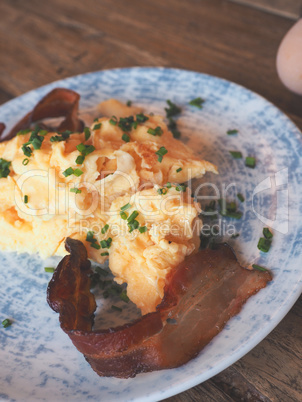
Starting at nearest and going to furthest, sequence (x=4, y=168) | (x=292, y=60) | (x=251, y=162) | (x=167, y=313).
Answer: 1. (x=167, y=313)
2. (x=4, y=168)
3. (x=251, y=162)
4. (x=292, y=60)

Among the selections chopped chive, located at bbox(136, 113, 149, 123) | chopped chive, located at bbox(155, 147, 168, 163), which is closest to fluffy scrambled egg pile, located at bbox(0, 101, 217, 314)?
chopped chive, located at bbox(155, 147, 168, 163)

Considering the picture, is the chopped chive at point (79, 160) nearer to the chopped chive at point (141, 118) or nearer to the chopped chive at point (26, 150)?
the chopped chive at point (26, 150)

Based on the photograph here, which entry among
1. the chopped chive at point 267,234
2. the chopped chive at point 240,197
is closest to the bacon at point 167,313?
the chopped chive at point 267,234

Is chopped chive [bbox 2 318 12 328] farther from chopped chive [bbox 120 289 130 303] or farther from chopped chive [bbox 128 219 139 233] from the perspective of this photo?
chopped chive [bbox 128 219 139 233]

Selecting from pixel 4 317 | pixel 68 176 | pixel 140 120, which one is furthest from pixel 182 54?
pixel 4 317

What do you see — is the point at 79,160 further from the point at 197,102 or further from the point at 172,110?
the point at 197,102

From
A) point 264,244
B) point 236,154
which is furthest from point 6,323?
point 236,154

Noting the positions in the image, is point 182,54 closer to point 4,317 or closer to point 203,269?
point 203,269

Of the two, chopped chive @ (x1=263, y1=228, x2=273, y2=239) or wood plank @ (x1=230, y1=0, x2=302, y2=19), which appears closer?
chopped chive @ (x1=263, y1=228, x2=273, y2=239)
